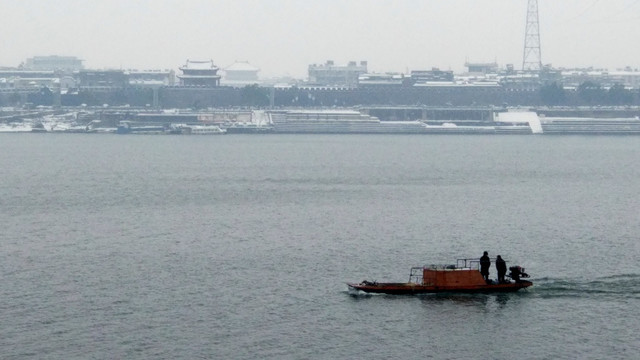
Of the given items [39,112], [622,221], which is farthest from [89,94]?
[622,221]

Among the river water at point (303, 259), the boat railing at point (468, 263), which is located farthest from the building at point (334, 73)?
the boat railing at point (468, 263)

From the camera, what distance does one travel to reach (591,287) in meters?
33.2

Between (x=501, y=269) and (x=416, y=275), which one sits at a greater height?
(x=501, y=269)

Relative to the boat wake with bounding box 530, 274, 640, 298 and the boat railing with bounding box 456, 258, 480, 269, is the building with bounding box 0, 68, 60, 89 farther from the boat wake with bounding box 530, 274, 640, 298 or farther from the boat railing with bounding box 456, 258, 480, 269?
the boat wake with bounding box 530, 274, 640, 298

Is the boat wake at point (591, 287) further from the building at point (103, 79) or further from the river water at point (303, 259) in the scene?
the building at point (103, 79)

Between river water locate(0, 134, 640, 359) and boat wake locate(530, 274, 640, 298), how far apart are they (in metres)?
0.07

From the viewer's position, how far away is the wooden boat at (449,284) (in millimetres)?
32375

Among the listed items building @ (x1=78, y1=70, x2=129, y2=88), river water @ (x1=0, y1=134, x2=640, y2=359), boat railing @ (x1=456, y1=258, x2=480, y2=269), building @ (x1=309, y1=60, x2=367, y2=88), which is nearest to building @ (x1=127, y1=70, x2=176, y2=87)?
building @ (x1=78, y1=70, x2=129, y2=88)

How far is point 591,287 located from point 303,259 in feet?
27.3

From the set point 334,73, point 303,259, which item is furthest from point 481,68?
point 303,259

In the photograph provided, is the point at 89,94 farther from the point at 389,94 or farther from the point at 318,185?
the point at 318,185

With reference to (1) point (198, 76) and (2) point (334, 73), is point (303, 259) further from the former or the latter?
(2) point (334, 73)

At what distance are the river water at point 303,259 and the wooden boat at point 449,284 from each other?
0.30 meters

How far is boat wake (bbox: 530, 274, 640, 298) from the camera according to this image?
3253cm
